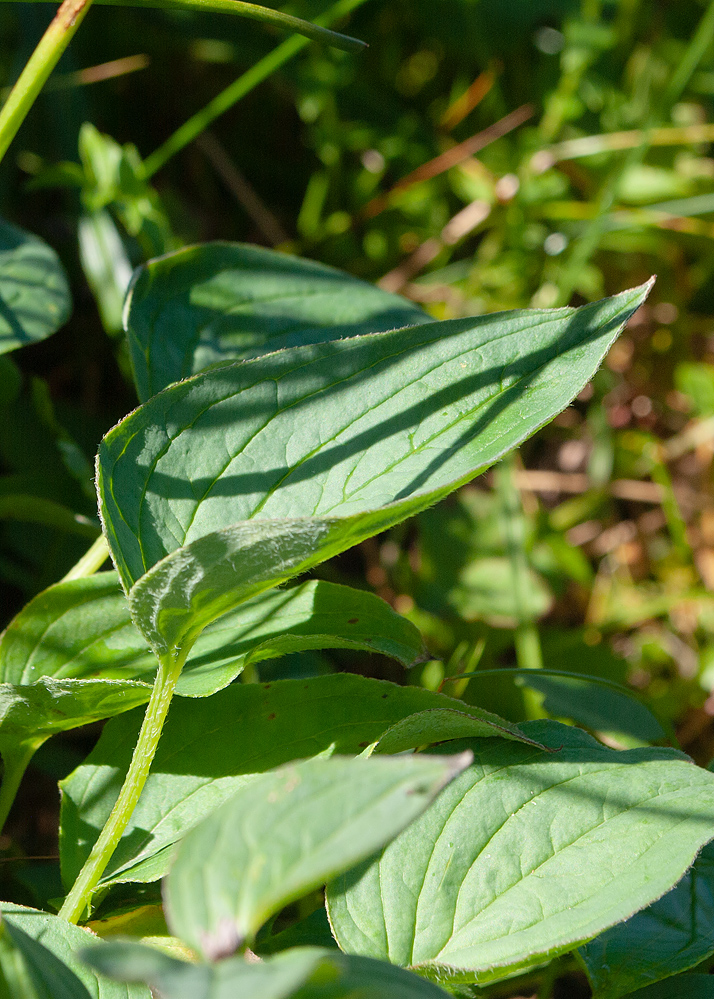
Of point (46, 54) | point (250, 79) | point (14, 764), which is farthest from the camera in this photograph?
point (250, 79)

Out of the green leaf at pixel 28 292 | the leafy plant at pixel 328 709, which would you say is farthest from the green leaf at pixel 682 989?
the green leaf at pixel 28 292

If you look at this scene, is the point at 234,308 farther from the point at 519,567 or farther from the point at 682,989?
the point at 682,989

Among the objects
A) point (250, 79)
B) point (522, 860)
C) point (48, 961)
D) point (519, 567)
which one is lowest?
point (519, 567)

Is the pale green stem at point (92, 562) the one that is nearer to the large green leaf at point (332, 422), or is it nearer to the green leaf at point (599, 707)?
the large green leaf at point (332, 422)

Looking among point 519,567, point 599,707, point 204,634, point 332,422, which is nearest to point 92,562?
point 204,634

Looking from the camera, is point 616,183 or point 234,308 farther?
point 616,183
